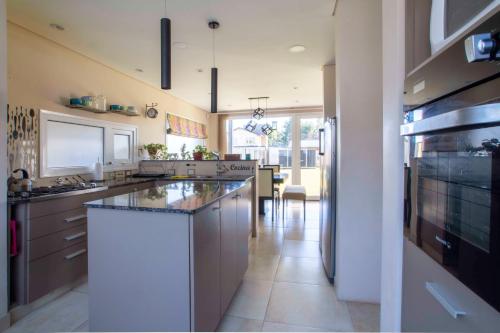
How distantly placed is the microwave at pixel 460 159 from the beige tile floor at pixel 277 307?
4.52ft

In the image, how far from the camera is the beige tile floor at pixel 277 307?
1.85 m

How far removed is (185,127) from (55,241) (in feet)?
14.0

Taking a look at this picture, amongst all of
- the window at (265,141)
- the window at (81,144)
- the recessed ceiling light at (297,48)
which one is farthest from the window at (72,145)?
the window at (265,141)

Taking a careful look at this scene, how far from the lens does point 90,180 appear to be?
3.45 m

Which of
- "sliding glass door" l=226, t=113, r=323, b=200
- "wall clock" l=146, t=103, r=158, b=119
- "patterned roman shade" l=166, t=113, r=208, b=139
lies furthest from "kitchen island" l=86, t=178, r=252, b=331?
"sliding glass door" l=226, t=113, r=323, b=200

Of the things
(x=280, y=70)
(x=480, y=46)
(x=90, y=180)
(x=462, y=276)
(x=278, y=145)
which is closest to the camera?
(x=480, y=46)

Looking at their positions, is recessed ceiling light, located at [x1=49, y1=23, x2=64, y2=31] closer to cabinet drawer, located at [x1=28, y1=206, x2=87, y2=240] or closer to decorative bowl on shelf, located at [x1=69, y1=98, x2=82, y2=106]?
decorative bowl on shelf, located at [x1=69, y1=98, x2=82, y2=106]

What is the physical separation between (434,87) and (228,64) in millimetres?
3479

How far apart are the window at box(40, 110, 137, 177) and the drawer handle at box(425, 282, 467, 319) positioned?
11.6ft

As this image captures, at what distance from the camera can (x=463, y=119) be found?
58cm

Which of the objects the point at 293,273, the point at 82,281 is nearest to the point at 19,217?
the point at 82,281

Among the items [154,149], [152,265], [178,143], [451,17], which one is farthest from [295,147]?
[451,17]

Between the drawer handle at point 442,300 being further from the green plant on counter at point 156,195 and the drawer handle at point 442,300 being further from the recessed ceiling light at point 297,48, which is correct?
the recessed ceiling light at point 297,48

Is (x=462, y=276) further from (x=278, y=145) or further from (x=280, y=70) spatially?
(x=278, y=145)
